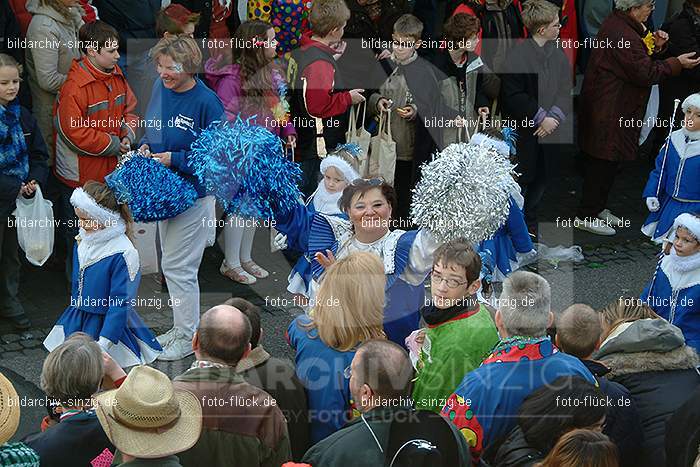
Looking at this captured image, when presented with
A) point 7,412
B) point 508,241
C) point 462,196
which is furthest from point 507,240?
point 7,412

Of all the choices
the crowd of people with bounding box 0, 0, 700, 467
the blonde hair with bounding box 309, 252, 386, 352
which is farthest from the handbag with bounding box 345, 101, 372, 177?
the blonde hair with bounding box 309, 252, 386, 352

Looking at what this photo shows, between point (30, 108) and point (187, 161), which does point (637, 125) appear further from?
point (30, 108)

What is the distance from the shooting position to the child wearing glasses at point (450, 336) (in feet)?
17.0

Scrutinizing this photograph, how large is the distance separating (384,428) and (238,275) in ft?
13.9

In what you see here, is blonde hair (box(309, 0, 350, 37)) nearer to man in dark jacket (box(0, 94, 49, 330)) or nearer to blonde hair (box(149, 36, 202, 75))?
blonde hair (box(149, 36, 202, 75))

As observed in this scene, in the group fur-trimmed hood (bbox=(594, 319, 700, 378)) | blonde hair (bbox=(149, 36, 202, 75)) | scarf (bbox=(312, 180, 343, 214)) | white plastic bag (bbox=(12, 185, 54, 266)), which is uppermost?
blonde hair (bbox=(149, 36, 202, 75))

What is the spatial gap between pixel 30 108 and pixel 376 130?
2628 mm

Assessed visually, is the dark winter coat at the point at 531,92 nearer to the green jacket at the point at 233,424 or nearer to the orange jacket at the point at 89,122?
the orange jacket at the point at 89,122

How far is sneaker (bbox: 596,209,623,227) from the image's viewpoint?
31.6 feet

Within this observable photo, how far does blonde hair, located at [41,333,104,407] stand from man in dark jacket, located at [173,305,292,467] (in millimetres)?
355

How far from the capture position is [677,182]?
809 cm

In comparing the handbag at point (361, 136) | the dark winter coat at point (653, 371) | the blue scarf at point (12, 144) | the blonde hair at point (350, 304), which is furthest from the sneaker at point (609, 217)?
the blue scarf at point (12, 144)

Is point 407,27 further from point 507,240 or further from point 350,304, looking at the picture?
point 350,304

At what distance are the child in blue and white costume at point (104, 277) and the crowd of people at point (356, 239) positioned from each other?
13 millimetres
